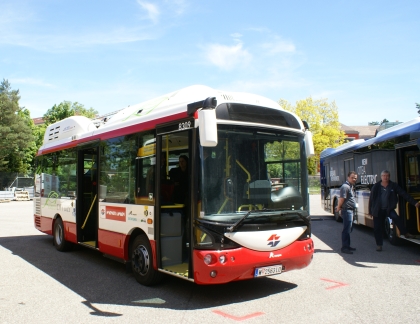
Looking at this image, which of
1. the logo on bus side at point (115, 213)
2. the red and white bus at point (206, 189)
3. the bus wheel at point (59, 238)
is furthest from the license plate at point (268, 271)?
the bus wheel at point (59, 238)

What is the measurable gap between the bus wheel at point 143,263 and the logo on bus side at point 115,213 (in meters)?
0.55

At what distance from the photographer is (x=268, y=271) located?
6.04 meters

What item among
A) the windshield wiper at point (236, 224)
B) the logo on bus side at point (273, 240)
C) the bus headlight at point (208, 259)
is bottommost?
the bus headlight at point (208, 259)

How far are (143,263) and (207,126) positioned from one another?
9.11 ft

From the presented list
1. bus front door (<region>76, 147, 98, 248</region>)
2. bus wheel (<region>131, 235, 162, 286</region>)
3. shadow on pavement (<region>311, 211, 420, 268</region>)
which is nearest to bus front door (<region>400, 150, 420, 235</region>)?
shadow on pavement (<region>311, 211, 420, 268</region>)

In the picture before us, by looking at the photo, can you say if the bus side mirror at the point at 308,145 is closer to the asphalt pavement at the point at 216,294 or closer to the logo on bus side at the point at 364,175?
the asphalt pavement at the point at 216,294

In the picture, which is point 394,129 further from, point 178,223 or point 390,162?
point 178,223

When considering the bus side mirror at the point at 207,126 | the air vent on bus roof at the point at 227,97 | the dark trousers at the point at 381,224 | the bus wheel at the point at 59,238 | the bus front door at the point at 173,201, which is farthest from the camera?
the bus wheel at the point at 59,238

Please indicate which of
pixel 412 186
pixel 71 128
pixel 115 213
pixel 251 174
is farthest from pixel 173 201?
pixel 412 186

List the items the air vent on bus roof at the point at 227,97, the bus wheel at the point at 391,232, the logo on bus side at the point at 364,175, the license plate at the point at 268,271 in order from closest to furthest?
the license plate at the point at 268,271 → the air vent on bus roof at the point at 227,97 → the bus wheel at the point at 391,232 → the logo on bus side at the point at 364,175

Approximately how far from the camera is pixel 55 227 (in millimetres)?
11094

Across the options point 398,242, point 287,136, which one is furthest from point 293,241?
point 398,242

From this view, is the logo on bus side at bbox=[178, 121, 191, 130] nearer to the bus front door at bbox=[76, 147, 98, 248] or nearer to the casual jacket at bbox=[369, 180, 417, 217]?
the bus front door at bbox=[76, 147, 98, 248]

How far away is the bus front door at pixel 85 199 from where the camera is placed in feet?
32.1
